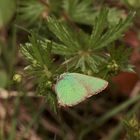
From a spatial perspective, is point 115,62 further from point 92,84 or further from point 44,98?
point 44,98

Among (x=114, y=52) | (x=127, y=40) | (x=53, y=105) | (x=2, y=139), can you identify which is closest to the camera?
(x=53, y=105)

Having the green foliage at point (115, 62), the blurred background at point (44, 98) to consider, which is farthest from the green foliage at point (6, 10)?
the green foliage at point (115, 62)

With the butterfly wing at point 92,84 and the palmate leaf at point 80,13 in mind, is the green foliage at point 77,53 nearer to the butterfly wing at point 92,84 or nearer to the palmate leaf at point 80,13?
the butterfly wing at point 92,84

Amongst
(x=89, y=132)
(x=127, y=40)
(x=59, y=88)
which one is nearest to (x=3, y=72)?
(x=89, y=132)

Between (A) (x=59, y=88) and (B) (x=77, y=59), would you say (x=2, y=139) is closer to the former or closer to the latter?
(B) (x=77, y=59)

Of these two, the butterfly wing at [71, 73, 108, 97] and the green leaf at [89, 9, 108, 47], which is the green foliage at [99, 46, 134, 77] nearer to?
the green leaf at [89, 9, 108, 47]
